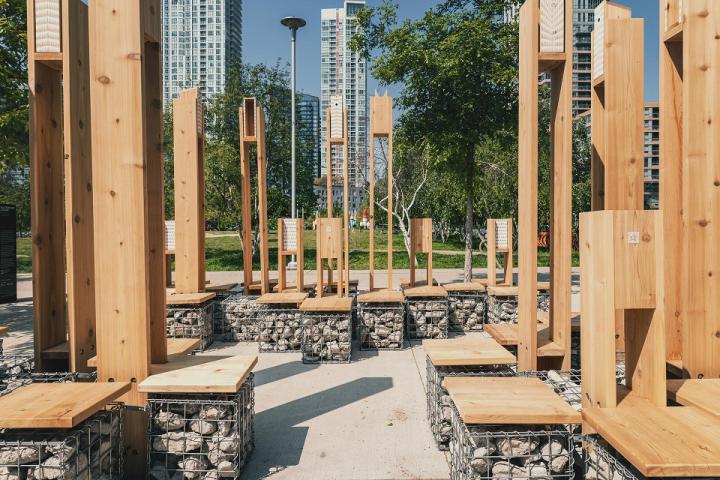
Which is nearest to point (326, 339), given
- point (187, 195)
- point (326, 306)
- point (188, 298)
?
point (326, 306)

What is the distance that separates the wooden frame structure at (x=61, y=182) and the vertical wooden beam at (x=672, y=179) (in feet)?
13.0

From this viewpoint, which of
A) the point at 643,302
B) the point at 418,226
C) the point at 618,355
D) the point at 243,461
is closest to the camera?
the point at 643,302

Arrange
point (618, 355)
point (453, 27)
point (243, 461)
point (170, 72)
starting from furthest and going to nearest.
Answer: point (170, 72) < point (453, 27) < point (618, 355) < point (243, 461)

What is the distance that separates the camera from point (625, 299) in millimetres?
2072

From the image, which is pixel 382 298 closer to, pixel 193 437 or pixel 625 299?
pixel 193 437

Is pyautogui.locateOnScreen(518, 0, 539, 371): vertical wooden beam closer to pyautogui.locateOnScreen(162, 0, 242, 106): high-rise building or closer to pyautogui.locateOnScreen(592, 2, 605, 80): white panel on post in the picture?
pyautogui.locateOnScreen(592, 2, 605, 80): white panel on post

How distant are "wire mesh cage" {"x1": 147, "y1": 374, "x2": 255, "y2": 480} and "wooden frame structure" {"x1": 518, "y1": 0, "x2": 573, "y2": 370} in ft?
6.61

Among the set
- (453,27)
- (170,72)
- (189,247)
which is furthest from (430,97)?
(170,72)

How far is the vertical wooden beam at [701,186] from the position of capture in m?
2.71

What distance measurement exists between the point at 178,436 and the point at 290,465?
2.50 ft

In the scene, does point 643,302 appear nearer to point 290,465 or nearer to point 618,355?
point 618,355

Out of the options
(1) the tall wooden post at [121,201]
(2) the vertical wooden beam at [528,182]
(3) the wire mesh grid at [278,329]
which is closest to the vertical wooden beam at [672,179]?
(2) the vertical wooden beam at [528,182]

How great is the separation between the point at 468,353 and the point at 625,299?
4.21ft

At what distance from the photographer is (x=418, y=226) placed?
703cm
